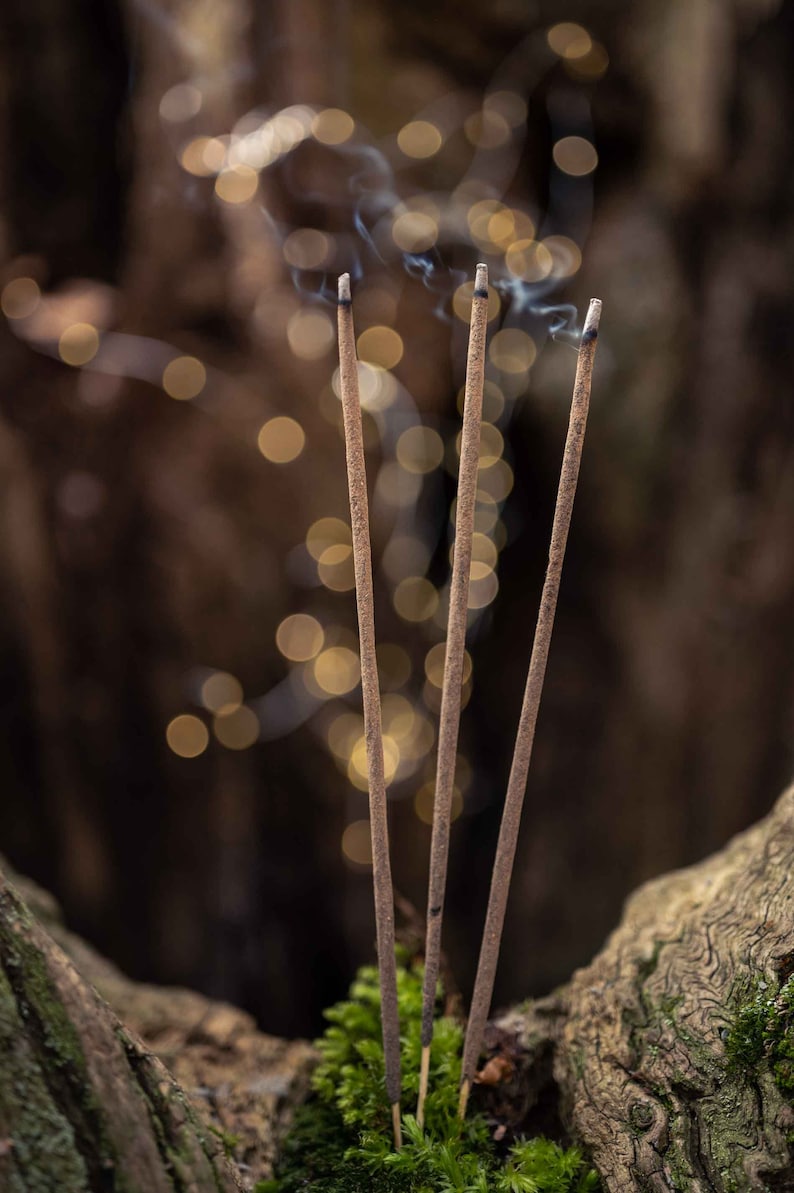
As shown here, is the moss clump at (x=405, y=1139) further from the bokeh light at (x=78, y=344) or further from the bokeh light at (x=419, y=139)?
the bokeh light at (x=419, y=139)

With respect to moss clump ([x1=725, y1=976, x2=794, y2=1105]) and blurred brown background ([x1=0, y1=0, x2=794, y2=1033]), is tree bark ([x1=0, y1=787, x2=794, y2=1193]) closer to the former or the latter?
moss clump ([x1=725, y1=976, x2=794, y2=1105])

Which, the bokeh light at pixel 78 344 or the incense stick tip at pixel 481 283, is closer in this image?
the incense stick tip at pixel 481 283

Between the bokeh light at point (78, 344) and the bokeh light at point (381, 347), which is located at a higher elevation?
the bokeh light at point (78, 344)

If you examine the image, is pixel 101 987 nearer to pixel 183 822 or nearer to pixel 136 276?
pixel 183 822

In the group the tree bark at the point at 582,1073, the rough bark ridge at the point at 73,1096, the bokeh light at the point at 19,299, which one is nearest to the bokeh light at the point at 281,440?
the bokeh light at the point at 19,299

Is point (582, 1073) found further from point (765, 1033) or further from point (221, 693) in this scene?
point (221, 693)

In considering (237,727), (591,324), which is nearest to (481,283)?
(591,324)
